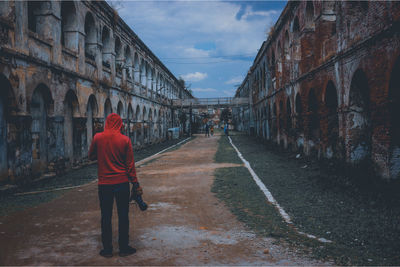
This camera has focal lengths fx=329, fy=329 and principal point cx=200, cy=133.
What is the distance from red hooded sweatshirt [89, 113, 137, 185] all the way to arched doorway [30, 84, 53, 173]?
709 cm

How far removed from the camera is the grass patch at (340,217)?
416 centimetres

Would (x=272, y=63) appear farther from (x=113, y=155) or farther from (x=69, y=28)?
(x=113, y=155)

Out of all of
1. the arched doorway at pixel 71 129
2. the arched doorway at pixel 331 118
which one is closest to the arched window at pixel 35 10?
the arched doorway at pixel 71 129

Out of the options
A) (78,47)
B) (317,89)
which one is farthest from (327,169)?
(78,47)

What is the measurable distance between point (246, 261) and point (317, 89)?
10639mm

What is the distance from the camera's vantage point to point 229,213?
607 cm

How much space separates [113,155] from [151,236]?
1.44 meters

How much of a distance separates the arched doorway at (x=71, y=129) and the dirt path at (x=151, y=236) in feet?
18.5

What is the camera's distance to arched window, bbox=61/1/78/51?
13461 millimetres

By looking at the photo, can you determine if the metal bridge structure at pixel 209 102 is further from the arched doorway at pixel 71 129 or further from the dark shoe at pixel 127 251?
the dark shoe at pixel 127 251

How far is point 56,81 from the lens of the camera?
38.7 feet

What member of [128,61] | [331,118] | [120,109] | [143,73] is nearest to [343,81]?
[331,118]

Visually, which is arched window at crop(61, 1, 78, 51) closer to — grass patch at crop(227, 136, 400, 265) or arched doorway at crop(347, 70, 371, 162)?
grass patch at crop(227, 136, 400, 265)

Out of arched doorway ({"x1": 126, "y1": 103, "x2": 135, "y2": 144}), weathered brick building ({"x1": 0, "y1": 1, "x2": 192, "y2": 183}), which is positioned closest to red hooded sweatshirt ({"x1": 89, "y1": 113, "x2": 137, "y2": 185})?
weathered brick building ({"x1": 0, "y1": 1, "x2": 192, "y2": 183})
